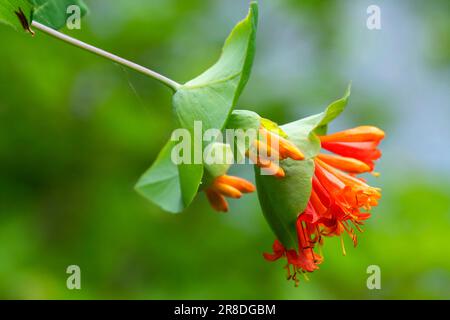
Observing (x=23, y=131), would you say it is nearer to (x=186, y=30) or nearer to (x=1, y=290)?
(x=1, y=290)

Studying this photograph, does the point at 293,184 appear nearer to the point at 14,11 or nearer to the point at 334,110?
the point at 334,110

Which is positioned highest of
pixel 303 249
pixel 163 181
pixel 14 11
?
pixel 14 11

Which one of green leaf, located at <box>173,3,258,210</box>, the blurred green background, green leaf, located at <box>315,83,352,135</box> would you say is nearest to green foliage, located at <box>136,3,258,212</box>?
green leaf, located at <box>173,3,258,210</box>

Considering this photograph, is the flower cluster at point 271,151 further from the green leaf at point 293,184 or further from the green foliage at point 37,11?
the green foliage at point 37,11

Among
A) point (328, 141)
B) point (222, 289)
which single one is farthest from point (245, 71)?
point (222, 289)

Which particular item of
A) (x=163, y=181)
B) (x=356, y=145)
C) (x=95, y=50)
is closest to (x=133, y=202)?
(x=163, y=181)
